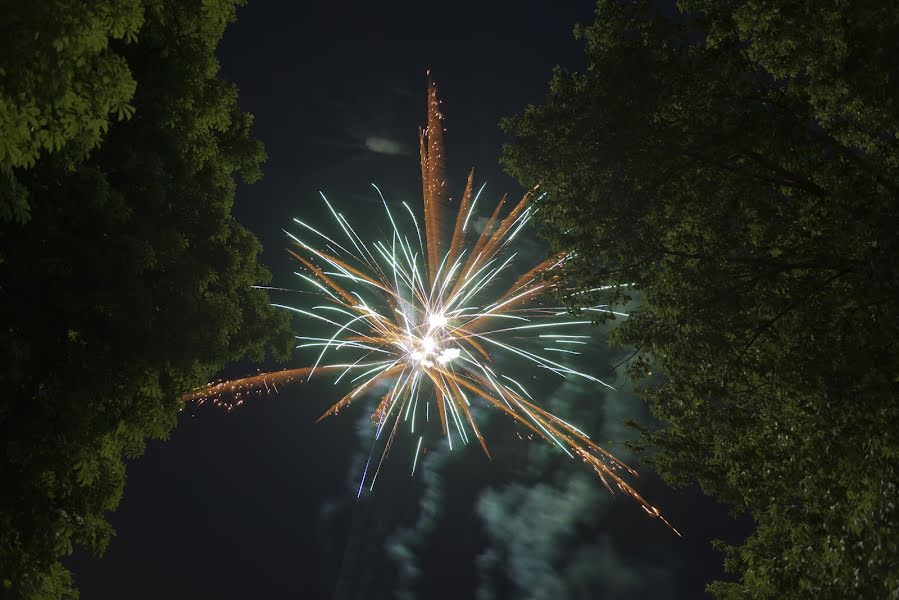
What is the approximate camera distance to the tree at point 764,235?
715 cm

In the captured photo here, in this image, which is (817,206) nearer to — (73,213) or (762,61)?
(762,61)

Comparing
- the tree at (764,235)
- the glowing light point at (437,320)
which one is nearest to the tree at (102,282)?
the tree at (764,235)

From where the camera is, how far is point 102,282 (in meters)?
7.25

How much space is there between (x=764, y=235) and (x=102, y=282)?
10.1 meters

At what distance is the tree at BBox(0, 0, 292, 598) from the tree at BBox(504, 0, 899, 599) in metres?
6.28

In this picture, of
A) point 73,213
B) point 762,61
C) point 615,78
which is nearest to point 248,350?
point 73,213

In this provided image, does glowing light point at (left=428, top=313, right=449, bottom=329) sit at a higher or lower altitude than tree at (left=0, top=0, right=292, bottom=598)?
higher

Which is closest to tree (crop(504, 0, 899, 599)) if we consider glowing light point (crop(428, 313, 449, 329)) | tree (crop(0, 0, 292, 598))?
tree (crop(0, 0, 292, 598))

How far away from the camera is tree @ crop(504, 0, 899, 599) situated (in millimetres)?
7152

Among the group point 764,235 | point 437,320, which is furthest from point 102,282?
point 437,320

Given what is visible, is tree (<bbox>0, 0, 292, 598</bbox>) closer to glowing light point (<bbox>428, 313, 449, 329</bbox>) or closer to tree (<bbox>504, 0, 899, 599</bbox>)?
tree (<bbox>504, 0, 899, 599</bbox>)

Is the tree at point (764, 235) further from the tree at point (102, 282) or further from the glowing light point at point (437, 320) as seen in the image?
the glowing light point at point (437, 320)

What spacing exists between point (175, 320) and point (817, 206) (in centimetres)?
1012

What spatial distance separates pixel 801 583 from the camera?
7.68 metres
